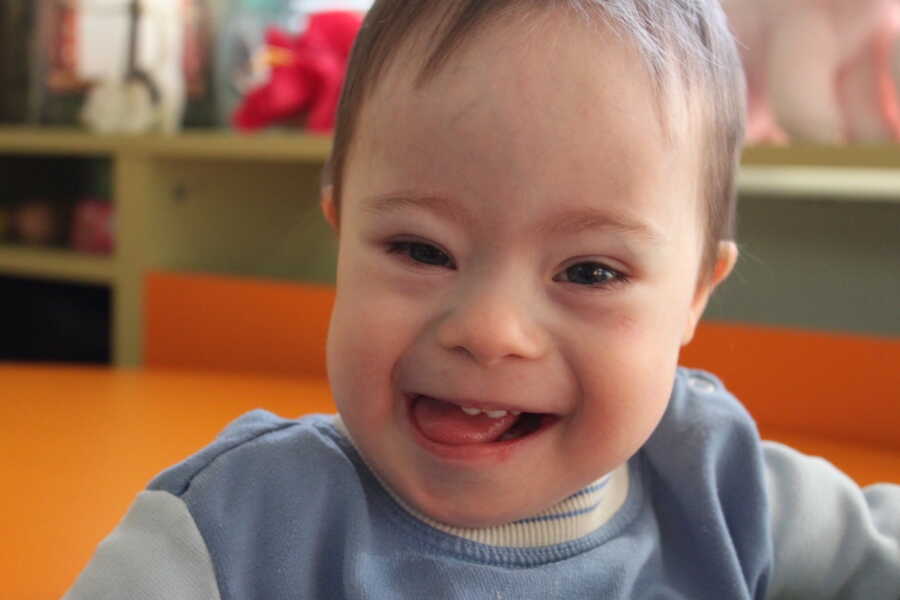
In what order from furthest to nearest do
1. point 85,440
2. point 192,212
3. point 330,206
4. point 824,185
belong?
point 192,212, point 824,185, point 85,440, point 330,206

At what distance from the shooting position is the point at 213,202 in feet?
5.61

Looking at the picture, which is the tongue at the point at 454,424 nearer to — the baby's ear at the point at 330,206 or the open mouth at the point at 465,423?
the open mouth at the point at 465,423

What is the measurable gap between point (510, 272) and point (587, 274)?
44mm

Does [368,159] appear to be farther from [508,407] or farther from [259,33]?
[259,33]

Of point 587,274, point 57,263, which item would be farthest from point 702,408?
point 57,263

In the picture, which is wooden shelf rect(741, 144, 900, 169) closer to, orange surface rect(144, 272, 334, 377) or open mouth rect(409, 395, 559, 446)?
orange surface rect(144, 272, 334, 377)

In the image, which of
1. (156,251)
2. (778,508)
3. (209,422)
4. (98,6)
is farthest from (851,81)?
(98,6)

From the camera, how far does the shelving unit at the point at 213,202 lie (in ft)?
4.71

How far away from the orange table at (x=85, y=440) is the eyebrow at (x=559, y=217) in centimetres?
31

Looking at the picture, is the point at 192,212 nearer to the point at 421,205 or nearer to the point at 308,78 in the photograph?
the point at 308,78

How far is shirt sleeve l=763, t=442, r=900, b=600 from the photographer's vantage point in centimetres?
62

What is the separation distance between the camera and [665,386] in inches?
21.5

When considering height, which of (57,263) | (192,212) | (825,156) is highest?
(825,156)

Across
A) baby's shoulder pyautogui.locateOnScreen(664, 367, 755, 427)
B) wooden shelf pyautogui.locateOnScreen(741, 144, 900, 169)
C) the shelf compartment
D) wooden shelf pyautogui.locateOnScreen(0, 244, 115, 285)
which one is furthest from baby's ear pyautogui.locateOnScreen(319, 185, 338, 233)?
wooden shelf pyautogui.locateOnScreen(0, 244, 115, 285)
